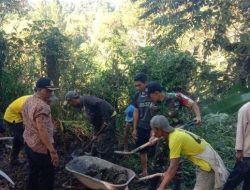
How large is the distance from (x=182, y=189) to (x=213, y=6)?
259 inches

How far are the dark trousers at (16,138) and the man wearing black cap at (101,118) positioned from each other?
132cm

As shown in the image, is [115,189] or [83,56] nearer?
[115,189]

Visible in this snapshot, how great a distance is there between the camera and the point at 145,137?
22.0 feet

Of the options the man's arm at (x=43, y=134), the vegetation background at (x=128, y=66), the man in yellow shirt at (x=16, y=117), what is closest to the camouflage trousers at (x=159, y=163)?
the vegetation background at (x=128, y=66)

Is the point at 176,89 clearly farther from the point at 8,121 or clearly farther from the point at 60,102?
the point at 8,121

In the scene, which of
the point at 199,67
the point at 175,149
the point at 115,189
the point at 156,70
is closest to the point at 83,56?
the point at 156,70

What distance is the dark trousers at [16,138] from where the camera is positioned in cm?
693

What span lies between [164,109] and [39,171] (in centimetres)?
243

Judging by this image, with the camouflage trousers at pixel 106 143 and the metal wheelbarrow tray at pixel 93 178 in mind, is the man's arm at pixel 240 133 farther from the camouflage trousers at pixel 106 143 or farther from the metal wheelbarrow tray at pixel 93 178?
the camouflage trousers at pixel 106 143

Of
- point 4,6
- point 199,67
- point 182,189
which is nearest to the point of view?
point 182,189

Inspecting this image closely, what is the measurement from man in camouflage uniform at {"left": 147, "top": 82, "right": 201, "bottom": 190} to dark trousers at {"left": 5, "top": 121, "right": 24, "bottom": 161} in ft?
7.91

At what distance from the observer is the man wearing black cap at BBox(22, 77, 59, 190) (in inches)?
191

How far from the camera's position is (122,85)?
30.9 ft

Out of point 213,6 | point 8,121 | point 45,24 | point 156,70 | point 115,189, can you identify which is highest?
point 213,6
